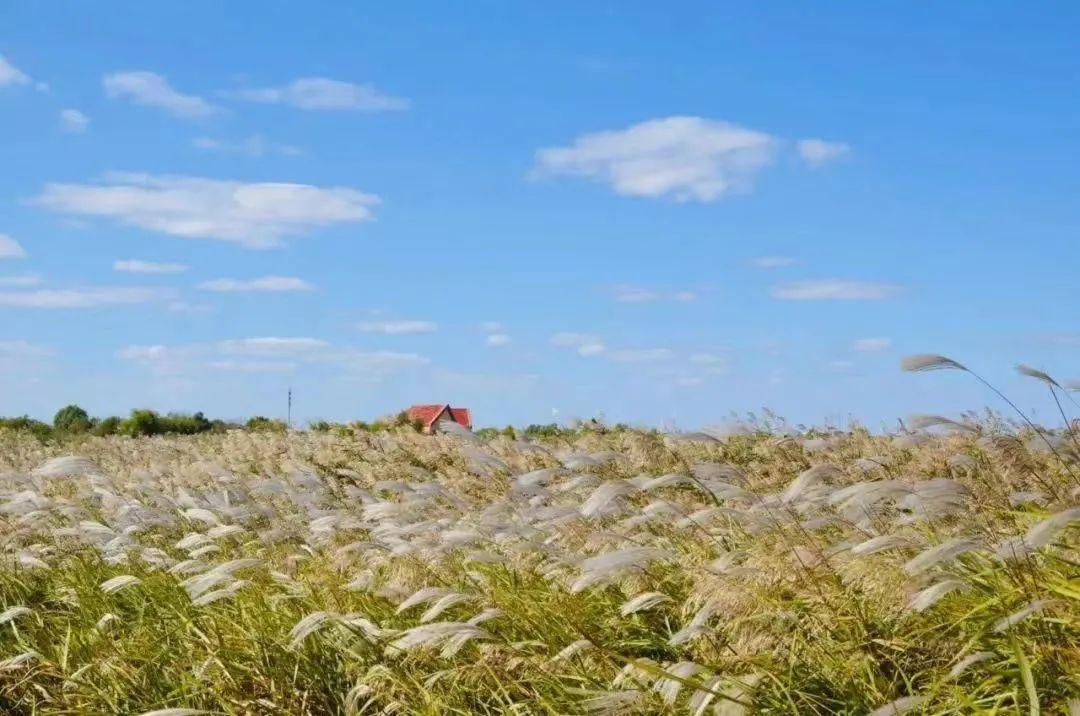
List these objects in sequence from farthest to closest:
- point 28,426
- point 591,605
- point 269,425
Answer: point 28,426 < point 269,425 < point 591,605

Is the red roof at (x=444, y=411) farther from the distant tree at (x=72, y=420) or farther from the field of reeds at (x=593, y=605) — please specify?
the field of reeds at (x=593, y=605)

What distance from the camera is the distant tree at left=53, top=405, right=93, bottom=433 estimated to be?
23.2 m

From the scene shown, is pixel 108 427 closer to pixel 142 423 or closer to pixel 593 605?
pixel 142 423

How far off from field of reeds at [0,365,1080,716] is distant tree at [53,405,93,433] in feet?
53.1

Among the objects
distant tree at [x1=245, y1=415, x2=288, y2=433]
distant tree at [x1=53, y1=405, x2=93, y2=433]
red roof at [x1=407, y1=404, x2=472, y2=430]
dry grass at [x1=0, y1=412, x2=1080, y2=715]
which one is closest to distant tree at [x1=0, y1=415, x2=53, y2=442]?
distant tree at [x1=53, y1=405, x2=93, y2=433]

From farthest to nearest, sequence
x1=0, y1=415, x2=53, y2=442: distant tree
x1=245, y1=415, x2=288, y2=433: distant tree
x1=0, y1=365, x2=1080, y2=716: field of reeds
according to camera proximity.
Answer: x1=0, y1=415, x2=53, y2=442: distant tree
x1=245, y1=415, x2=288, y2=433: distant tree
x1=0, y1=365, x2=1080, y2=716: field of reeds

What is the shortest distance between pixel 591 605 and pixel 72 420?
22.3 m

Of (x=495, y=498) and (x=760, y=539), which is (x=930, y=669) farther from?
(x=495, y=498)

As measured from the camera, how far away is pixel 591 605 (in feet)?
16.4

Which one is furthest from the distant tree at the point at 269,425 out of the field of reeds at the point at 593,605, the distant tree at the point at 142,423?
the field of reeds at the point at 593,605

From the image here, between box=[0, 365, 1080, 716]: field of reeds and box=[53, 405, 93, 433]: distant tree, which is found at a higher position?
box=[53, 405, 93, 433]: distant tree

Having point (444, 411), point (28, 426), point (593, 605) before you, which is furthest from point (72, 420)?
point (593, 605)

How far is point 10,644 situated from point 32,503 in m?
2.69

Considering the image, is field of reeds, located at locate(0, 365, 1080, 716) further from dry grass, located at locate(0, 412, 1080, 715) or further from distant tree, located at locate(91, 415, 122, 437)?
distant tree, located at locate(91, 415, 122, 437)
